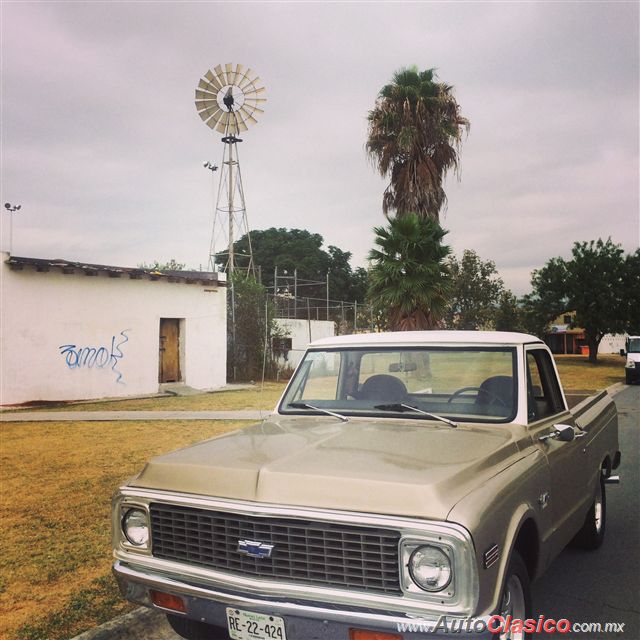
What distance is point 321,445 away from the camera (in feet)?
10.4

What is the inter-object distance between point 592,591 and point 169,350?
1929 centimetres

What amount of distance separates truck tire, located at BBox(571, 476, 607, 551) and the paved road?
64mm

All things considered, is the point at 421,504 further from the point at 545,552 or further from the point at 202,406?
the point at 202,406

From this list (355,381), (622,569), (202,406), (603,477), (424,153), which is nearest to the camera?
(355,381)

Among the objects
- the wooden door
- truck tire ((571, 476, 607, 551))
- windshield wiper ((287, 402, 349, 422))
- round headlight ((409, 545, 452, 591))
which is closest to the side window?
truck tire ((571, 476, 607, 551))

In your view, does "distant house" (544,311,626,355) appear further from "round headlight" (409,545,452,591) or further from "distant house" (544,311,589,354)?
"round headlight" (409,545,452,591)

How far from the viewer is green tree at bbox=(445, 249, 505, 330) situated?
3850 cm

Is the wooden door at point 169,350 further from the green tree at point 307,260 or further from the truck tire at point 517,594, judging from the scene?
the green tree at point 307,260

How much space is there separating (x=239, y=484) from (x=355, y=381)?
1672 mm

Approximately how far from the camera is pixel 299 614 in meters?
2.52

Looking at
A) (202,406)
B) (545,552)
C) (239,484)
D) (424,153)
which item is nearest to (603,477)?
(545,552)

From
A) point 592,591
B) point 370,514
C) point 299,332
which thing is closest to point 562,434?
point 592,591

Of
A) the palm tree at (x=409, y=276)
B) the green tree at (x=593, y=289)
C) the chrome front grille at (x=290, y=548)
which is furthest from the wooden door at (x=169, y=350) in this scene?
the green tree at (x=593, y=289)

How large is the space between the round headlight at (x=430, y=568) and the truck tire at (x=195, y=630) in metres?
1.46
